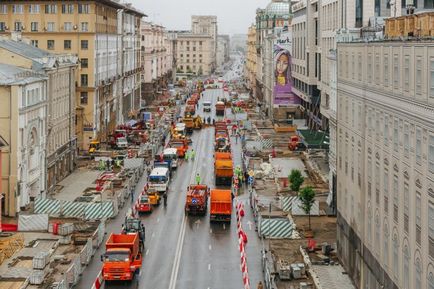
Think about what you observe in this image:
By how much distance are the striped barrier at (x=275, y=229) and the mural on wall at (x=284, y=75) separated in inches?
2783

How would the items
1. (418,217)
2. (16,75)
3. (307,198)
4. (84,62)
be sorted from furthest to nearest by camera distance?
(84,62)
(16,75)
(307,198)
(418,217)

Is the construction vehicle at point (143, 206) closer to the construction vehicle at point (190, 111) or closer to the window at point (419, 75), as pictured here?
the window at point (419, 75)

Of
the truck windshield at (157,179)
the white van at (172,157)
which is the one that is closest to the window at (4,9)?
the white van at (172,157)

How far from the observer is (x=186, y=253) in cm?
4362

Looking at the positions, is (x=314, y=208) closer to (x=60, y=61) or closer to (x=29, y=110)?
(x=29, y=110)

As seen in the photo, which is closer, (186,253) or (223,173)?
(186,253)

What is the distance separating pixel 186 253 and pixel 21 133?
16.3 meters

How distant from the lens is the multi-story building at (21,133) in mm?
51688

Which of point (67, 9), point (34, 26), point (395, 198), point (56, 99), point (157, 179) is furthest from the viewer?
point (34, 26)

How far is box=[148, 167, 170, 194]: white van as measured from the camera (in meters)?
61.8

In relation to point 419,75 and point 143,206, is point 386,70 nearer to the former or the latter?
point 419,75

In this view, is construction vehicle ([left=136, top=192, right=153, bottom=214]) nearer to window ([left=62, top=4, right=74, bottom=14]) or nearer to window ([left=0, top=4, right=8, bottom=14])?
window ([left=62, top=4, right=74, bottom=14])

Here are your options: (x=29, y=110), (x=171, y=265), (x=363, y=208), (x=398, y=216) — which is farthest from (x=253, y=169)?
(x=398, y=216)

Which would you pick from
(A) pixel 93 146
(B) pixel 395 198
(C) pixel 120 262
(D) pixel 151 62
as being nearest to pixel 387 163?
(B) pixel 395 198
